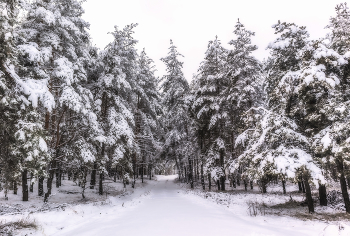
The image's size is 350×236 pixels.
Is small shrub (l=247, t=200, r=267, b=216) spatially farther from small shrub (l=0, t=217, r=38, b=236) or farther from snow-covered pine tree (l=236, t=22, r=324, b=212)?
small shrub (l=0, t=217, r=38, b=236)

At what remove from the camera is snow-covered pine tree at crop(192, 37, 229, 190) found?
18.4m

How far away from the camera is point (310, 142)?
10078mm

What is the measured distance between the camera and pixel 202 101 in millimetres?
19859

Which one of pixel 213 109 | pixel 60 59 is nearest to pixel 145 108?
pixel 213 109

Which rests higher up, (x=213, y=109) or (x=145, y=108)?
(x=145, y=108)

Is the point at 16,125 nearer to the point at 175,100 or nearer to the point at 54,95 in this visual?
the point at 54,95

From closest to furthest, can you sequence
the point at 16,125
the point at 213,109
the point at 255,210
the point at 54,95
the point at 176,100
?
the point at 16,125 → the point at 255,210 → the point at 54,95 → the point at 213,109 → the point at 176,100

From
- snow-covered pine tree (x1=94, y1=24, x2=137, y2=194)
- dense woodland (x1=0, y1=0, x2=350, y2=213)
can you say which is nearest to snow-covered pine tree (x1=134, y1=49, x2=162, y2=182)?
dense woodland (x1=0, y1=0, x2=350, y2=213)

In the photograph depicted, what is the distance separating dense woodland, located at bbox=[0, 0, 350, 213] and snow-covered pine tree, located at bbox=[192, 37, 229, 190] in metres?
0.11

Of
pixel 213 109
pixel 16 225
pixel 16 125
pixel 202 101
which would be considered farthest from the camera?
pixel 202 101

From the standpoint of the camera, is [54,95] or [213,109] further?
[213,109]

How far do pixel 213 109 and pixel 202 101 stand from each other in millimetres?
1406

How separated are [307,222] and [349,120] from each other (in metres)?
4.45

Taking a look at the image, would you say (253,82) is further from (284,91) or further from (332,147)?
(332,147)
